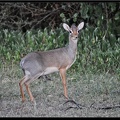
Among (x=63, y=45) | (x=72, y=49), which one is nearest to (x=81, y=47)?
(x=63, y=45)

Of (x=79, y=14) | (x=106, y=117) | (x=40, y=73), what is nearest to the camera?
(x=106, y=117)

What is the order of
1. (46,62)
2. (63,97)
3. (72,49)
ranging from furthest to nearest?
(72,49) < (46,62) < (63,97)

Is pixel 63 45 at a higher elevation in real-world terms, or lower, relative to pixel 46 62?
lower

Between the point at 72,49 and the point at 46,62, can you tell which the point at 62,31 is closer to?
the point at 72,49

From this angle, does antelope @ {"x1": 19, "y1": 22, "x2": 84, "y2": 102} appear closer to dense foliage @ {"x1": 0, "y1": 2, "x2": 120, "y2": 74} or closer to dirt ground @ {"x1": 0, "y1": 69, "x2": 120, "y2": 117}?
dirt ground @ {"x1": 0, "y1": 69, "x2": 120, "y2": 117}

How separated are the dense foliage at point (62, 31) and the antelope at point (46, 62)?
1517 mm

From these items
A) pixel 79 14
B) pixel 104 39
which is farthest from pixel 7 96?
pixel 79 14

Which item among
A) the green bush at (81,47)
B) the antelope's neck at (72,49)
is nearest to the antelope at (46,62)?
the antelope's neck at (72,49)

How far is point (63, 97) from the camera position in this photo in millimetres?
8797

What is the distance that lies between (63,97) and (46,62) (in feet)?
2.14

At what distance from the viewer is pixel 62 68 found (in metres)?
9.18

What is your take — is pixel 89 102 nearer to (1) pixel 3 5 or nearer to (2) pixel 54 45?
(2) pixel 54 45

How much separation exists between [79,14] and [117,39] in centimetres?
149

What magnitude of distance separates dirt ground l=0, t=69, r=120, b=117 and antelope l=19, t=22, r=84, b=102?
280 millimetres
